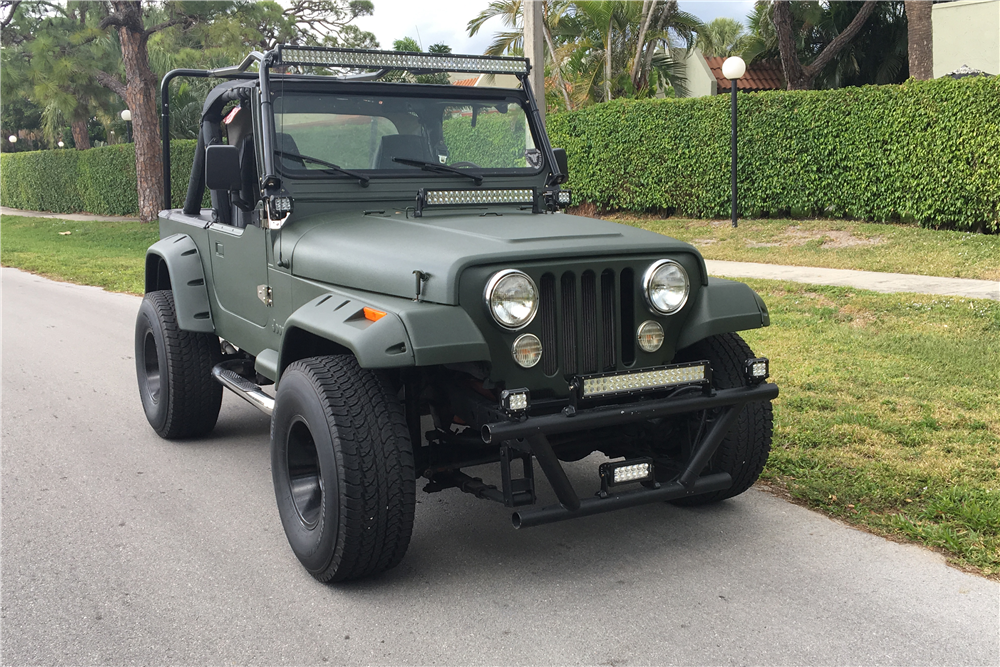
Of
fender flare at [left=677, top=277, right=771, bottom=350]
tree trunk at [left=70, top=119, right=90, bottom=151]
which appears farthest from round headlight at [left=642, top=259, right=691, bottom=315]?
tree trunk at [left=70, top=119, right=90, bottom=151]

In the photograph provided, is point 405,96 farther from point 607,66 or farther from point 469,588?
point 607,66

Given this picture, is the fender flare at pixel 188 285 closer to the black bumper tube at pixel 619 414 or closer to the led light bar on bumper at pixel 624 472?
the black bumper tube at pixel 619 414

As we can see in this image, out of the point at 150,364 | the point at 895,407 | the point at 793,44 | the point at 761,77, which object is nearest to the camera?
the point at 895,407

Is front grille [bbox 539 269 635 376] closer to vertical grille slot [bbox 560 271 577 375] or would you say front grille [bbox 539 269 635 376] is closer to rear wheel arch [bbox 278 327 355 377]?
vertical grille slot [bbox 560 271 577 375]

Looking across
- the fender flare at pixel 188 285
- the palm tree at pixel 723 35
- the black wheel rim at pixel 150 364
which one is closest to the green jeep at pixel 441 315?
the fender flare at pixel 188 285

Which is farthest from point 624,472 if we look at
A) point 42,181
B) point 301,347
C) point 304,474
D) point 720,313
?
point 42,181

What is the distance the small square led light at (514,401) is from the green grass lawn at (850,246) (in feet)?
27.5

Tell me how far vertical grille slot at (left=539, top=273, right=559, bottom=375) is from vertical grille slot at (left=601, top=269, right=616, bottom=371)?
0.79ft

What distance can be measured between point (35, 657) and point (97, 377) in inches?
185

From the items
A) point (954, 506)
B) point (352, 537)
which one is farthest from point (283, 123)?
point (954, 506)

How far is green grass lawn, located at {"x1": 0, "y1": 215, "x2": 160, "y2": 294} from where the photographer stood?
583 inches

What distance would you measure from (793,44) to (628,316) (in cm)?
1871

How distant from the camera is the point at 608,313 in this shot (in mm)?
3875

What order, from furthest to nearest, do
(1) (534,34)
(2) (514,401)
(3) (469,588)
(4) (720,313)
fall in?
(1) (534,34) < (4) (720,313) < (3) (469,588) < (2) (514,401)
